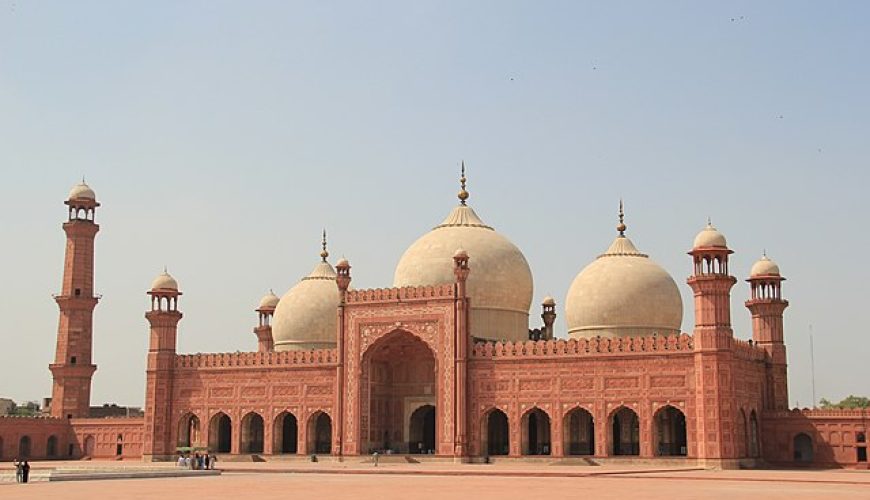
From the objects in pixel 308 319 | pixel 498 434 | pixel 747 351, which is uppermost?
pixel 308 319

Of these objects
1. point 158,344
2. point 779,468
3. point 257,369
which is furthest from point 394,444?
point 779,468

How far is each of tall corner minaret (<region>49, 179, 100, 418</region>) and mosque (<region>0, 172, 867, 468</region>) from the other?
74mm

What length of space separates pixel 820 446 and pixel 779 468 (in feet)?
4.84

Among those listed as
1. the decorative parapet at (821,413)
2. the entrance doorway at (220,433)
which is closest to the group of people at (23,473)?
the entrance doorway at (220,433)

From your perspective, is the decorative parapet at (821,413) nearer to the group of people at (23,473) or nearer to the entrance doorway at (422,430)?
the entrance doorway at (422,430)

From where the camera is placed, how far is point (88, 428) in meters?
39.1

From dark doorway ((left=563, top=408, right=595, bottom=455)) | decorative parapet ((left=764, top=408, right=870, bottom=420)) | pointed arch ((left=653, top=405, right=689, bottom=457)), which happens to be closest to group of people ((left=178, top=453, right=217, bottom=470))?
dark doorway ((left=563, top=408, right=595, bottom=455))

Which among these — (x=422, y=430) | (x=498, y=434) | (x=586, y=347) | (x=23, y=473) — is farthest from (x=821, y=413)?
(x=23, y=473)

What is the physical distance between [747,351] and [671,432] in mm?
3020

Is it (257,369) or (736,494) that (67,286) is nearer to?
(257,369)

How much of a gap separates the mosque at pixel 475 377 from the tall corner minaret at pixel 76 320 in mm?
74

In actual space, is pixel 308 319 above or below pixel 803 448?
above

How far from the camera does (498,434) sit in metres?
33.8

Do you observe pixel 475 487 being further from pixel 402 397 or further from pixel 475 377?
pixel 402 397
